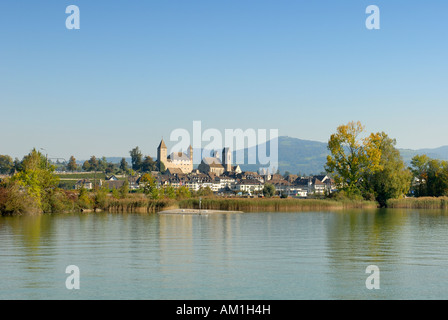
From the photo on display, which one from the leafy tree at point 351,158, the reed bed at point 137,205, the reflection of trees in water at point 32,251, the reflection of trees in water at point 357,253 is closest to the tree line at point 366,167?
the leafy tree at point 351,158

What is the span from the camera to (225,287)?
1875 cm

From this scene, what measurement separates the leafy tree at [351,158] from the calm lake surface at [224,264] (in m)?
44.2

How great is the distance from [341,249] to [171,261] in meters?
10.1

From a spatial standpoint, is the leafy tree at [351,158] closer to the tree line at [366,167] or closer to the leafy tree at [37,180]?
the tree line at [366,167]

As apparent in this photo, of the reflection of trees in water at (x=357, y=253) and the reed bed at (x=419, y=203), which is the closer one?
the reflection of trees in water at (x=357, y=253)

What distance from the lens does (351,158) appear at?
83.9 meters

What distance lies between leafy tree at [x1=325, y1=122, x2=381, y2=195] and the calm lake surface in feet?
145

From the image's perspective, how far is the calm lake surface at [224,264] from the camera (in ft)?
59.7

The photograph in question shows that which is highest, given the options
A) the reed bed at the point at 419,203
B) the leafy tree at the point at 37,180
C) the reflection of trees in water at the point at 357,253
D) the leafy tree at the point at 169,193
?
the leafy tree at the point at 37,180

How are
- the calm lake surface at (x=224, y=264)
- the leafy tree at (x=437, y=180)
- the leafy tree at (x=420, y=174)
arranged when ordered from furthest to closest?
the leafy tree at (x=420, y=174) → the leafy tree at (x=437, y=180) → the calm lake surface at (x=224, y=264)

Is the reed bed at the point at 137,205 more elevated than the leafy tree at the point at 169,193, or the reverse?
the leafy tree at the point at 169,193

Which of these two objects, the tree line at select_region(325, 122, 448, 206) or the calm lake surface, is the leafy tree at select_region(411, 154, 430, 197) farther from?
the calm lake surface

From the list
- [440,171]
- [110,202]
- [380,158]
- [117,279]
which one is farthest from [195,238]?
[440,171]
